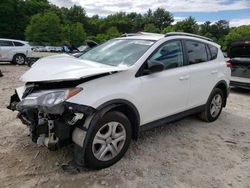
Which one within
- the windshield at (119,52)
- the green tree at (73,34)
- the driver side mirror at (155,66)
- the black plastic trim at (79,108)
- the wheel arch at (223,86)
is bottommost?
the green tree at (73,34)

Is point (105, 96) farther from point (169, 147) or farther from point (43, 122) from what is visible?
point (169, 147)

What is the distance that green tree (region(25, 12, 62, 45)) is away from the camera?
61844 mm

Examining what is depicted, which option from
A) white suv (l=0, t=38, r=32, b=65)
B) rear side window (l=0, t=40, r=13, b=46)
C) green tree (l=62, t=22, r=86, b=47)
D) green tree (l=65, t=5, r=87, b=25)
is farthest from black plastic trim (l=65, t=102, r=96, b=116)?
green tree (l=65, t=5, r=87, b=25)

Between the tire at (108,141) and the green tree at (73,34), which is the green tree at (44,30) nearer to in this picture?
the green tree at (73,34)

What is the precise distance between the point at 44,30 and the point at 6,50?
5056cm

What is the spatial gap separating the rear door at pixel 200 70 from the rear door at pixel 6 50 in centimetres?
1258

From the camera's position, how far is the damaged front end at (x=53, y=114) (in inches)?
121

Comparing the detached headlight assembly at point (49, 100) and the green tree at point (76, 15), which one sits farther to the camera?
the green tree at point (76, 15)

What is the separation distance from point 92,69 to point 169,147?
1832 mm

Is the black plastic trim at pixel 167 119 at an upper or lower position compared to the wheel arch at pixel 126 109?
lower

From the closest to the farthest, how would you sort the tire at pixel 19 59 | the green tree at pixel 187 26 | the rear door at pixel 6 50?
the rear door at pixel 6 50 → the tire at pixel 19 59 → the green tree at pixel 187 26

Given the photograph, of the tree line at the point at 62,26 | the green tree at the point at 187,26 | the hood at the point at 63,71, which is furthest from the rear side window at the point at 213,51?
the green tree at the point at 187,26

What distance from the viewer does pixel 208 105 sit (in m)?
5.44

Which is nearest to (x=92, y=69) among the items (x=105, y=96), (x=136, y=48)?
(x=105, y=96)
